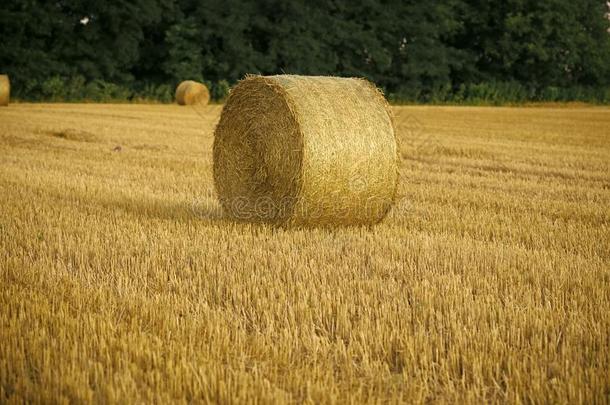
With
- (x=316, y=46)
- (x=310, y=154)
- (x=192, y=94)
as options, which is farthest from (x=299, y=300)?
(x=316, y=46)

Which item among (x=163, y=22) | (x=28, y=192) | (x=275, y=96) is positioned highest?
(x=163, y=22)

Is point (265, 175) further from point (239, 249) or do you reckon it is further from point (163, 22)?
point (163, 22)

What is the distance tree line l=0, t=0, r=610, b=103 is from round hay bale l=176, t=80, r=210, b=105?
4721 millimetres

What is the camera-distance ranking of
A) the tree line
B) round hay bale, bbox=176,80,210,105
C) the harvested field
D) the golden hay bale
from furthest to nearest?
the tree line, round hay bale, bbox=176,80,210,105, the golden hay bale, the harvested field

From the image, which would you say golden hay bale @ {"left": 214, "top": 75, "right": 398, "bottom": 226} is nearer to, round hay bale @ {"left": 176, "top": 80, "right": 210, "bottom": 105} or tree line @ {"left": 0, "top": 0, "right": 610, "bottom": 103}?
round hay bale @ {"left": 176, "top": 80, "right": 210, "bottom": 105}

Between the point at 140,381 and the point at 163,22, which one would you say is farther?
the point at 163,22

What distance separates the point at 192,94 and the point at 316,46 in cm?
1259

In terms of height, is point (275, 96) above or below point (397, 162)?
above

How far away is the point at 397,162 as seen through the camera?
258 inches

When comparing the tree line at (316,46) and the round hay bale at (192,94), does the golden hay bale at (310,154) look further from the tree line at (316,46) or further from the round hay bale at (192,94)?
the tree line at (316,46)

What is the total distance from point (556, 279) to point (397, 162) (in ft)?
7.76

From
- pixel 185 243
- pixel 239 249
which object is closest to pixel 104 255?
pixel 185 243

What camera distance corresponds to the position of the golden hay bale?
610 cm

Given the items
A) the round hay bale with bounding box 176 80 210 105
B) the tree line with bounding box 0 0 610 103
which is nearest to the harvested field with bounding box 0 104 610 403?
the round hay bale with bounding box 176 80 210 105
